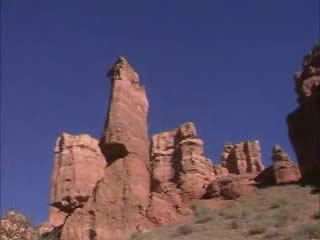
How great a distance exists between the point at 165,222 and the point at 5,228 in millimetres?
10111

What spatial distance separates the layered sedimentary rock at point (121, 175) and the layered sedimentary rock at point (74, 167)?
14.1m

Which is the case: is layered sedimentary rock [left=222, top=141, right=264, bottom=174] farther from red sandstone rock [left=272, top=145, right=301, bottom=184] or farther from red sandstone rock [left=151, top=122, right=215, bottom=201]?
red sandstone rock [left=272, top=145, right=301, bottom=184]

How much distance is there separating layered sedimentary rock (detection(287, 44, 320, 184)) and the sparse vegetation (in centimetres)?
331

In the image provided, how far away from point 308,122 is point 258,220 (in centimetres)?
1455

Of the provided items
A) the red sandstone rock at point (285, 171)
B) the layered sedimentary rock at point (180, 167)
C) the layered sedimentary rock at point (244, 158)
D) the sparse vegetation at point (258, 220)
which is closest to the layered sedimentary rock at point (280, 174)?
the red sandstone rock at point (285, 171)

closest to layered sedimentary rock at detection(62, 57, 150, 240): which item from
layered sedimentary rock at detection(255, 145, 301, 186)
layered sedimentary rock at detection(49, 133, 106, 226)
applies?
layered sedimentary rock at detection(255, 145, 301, 186)

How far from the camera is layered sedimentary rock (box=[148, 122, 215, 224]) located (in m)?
39.8

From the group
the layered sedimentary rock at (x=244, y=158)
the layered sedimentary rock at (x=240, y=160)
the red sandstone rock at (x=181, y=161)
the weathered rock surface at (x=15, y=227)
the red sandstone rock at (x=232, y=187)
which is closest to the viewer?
the weathered rock surface at (x=15, y=227)

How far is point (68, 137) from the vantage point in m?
56.8

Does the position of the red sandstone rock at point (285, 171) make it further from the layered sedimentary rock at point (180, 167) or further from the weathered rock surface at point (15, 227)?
the weathered rock surface at point (15, 227)

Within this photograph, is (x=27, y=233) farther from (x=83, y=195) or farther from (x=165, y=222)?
(x=83, y=195)

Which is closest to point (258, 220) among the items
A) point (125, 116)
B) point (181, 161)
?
point (125, 116)

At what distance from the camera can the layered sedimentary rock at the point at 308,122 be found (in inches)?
1491

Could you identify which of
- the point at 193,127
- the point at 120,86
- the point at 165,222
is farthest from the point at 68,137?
the point at 165,222
